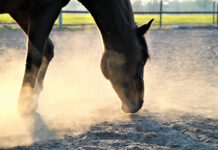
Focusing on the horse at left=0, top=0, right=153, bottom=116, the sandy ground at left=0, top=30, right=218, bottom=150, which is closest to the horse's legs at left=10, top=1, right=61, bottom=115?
the horse at left=0, top=0, right=153, bottom=116

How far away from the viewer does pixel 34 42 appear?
336 cm

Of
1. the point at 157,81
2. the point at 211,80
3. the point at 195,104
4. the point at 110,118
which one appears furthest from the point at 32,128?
the point at 211,80

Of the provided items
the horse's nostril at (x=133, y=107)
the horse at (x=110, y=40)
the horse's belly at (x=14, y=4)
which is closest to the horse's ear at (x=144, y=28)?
the horse at (x=110, y=40)

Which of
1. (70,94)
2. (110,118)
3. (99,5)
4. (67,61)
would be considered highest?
(99,5)

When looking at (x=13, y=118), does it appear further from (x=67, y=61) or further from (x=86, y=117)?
(x=67, y=61)

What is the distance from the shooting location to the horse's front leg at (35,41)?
329 centimetres

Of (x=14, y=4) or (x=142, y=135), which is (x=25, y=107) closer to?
(x=14, y=4)

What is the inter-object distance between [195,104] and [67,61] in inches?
153

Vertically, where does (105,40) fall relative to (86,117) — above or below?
above

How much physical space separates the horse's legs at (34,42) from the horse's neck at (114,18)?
35 centimetres

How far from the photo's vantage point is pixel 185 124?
361 cm

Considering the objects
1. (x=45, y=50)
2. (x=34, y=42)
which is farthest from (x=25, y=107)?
(x=45, y=50)

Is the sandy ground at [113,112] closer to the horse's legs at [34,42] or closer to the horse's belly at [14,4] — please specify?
the horse's legs at [34,42]

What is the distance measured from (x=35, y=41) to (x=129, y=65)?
91cm
